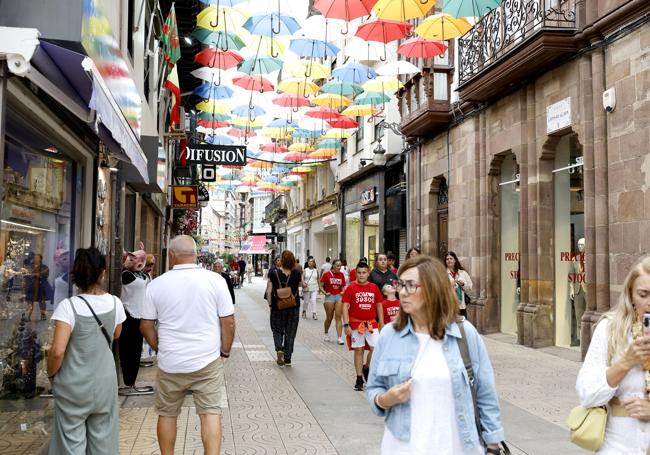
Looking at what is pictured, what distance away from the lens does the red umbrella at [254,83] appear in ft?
54.0

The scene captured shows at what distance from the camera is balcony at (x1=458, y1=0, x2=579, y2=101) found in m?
11.7

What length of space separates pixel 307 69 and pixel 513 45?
16.8 ft

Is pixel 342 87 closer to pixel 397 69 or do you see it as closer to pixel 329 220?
pixel 397 69

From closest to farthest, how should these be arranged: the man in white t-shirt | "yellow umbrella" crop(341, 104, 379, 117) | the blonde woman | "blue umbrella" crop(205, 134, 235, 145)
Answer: the blonde woman, the man in white t-shirt, "yellow umbrella" crop(341, 104, 379, 117), "blue umbrella" crop(205, 134, 235, 145)

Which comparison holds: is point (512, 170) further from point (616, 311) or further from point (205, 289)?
point (616, 311)

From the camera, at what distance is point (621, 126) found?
10.5 metres

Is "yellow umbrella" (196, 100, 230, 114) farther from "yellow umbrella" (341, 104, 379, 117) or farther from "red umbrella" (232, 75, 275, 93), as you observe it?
"yellow umbrella" (341, 104, 379, 117)

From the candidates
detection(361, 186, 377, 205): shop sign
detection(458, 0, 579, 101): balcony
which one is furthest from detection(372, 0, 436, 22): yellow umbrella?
detection(361, 186, 377, 205): shop sign

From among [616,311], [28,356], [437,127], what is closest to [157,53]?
[437,127]

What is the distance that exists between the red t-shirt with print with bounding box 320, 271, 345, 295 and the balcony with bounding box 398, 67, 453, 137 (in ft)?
19.0

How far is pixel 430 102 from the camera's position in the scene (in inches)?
703

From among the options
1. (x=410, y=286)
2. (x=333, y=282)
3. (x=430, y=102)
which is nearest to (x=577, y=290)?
(x=333, y=282)

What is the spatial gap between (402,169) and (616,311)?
68.4 ft

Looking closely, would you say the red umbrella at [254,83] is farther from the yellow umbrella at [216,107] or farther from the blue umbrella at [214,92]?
the yellow umbrella at [216,107]
